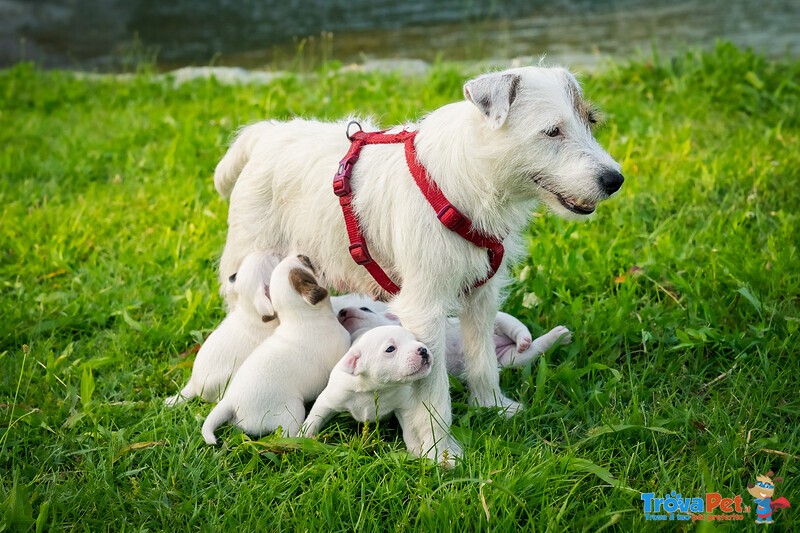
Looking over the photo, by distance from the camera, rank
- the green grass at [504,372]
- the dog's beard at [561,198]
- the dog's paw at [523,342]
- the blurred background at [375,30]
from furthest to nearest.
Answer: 1. the blurred background at [375,30]
2. the dog's paw at [523,342]
3. the dog's beard at [561,198]
4. the green grass at [504,372]

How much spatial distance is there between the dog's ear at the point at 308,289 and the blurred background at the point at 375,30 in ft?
17.5

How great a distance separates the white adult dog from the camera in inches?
120

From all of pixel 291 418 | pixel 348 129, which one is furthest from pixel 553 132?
pixel 291 418

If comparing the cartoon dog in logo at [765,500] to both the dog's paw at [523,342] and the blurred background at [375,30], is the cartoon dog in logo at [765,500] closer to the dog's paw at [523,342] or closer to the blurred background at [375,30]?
the dog's paw at [523,342]

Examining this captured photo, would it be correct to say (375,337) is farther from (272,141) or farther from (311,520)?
(272,141)

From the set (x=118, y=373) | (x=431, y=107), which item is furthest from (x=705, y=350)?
(x=431, y=107)

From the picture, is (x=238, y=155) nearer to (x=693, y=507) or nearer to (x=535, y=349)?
(x=535, y=349)

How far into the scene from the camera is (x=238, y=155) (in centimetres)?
419

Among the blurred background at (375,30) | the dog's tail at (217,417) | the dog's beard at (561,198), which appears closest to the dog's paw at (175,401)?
the dog's tail at (217,417)

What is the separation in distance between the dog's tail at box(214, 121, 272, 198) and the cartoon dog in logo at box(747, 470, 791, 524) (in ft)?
8.87

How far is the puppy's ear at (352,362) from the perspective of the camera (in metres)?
3.17

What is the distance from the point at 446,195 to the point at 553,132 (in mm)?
485

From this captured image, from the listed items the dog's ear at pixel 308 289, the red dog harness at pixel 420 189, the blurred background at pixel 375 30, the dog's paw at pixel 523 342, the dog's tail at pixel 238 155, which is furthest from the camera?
the blurred background at pixel 375 30

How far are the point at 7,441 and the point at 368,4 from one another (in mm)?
10767
